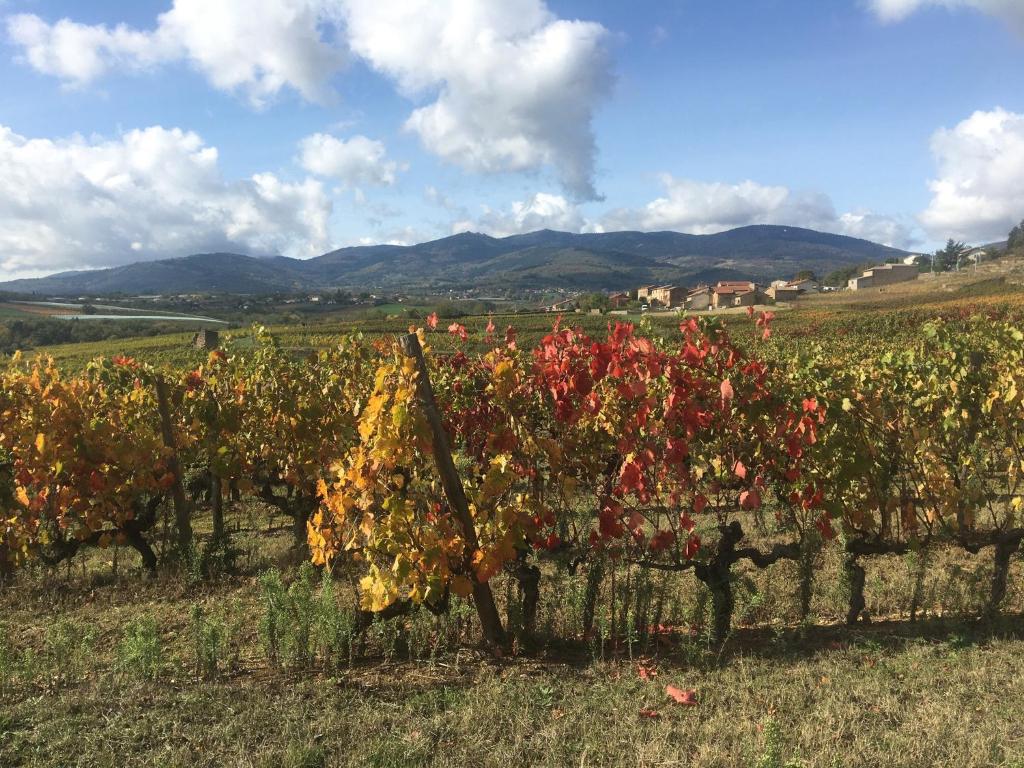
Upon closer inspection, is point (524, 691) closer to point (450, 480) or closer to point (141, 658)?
point (450, 480)

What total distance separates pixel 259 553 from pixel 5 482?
272 cm

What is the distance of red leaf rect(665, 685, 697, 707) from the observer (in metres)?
3.38

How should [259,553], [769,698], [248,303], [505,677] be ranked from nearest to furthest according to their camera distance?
[769,698], [505,677], [259,553], [248,303]

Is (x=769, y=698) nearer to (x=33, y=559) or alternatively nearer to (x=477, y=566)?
(x=477, y=566)

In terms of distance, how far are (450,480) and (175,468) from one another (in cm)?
422

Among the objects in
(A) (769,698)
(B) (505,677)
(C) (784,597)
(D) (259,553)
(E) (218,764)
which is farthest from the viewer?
(D) (259,553)

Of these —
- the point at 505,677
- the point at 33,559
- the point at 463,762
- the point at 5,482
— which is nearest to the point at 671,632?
the point at 505,677

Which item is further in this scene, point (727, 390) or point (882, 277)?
point (882, 277)

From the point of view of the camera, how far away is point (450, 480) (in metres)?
3.61

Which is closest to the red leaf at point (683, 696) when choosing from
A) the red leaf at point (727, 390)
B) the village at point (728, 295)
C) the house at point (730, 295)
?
the red leaf at point (727, 390)

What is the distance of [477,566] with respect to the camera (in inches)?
142

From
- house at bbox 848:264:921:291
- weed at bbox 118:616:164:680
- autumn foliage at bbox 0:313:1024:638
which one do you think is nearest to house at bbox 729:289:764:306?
house at bbox 848:264:921:291

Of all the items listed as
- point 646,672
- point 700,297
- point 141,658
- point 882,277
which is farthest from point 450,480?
point 882,277

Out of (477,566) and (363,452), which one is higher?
(363,452)
